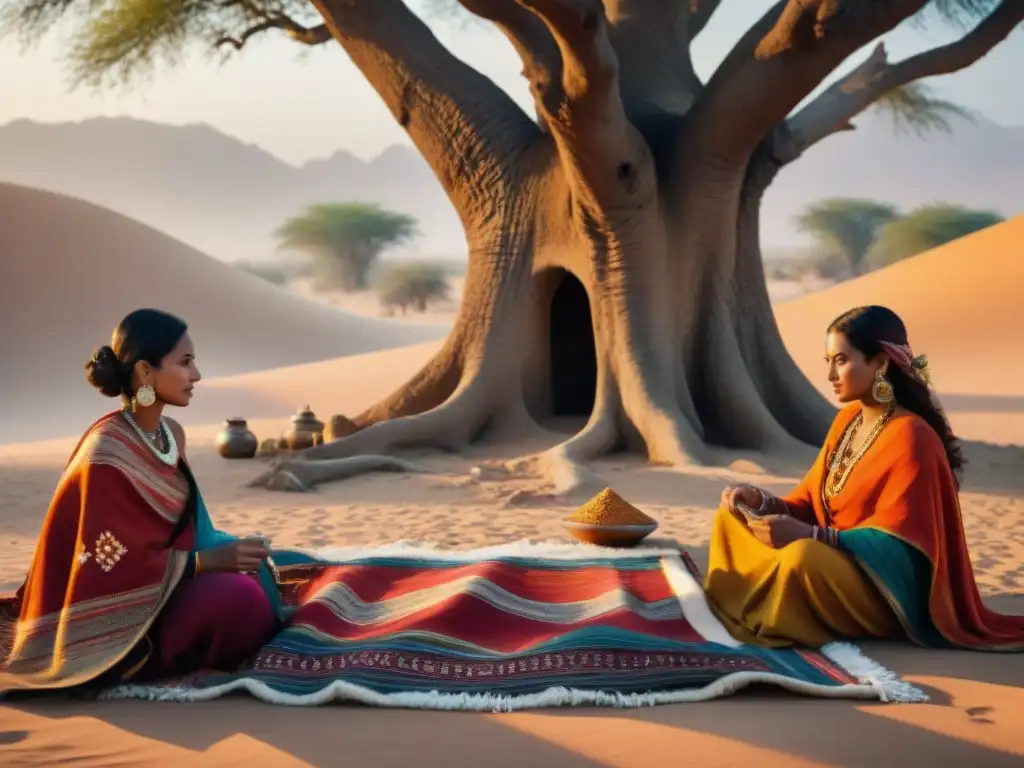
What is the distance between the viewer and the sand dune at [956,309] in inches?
696

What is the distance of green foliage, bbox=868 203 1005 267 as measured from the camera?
41.5 metres

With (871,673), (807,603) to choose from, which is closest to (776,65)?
(807,603)

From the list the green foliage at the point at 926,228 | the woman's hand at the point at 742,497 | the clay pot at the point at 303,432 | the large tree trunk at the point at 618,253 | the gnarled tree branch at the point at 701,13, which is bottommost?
the woman's hand at the point at 742,497

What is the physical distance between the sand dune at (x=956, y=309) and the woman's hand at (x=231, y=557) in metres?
13.9

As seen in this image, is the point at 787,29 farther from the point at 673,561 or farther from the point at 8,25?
the point at 8,25

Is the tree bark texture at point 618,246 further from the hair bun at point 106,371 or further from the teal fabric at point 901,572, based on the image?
the hair bun at point 106,371

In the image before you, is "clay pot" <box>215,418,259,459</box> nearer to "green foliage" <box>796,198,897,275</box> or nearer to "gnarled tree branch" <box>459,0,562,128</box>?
"gnarled tree branch" <box>459,0,562,128</box>

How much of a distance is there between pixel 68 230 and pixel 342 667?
27375mm

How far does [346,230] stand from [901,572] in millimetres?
45808

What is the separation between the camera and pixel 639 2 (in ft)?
32.5

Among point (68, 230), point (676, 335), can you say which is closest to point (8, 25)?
point (676, 335)

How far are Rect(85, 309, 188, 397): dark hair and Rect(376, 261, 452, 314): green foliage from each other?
45243mm

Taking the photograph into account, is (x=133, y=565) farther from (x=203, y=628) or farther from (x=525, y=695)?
(x=525, y=695)

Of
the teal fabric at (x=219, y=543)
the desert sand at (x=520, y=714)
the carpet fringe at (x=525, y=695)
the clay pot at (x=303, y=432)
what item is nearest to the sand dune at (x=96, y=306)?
the desert sand at (x=520, y=714)
